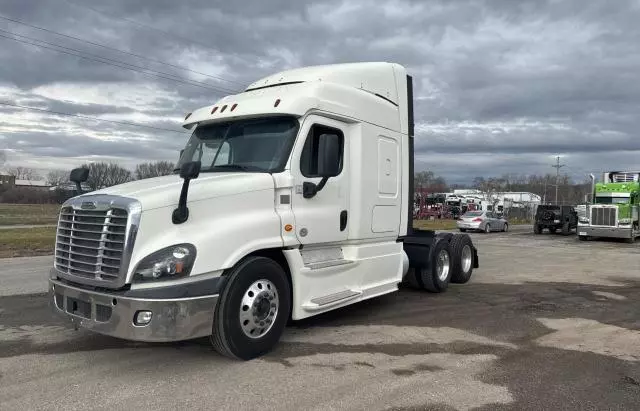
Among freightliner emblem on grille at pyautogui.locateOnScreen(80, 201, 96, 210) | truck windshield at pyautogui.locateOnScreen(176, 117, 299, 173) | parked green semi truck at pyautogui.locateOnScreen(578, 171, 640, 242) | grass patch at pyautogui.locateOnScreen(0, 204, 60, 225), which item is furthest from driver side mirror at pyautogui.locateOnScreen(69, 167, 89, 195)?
parked green semi truck at pyautogui.locateOnScreen(578, 171, 640, 242)

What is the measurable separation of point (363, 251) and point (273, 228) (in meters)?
1.84

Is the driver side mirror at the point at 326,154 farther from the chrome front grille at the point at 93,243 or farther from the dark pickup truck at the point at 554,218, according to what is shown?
the dark pickup truck at the point at 554,218

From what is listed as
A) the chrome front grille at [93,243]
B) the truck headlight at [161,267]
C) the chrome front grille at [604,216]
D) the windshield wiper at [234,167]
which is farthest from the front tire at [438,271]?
the chrome front grille at [604,216]

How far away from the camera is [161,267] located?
4.71 meters

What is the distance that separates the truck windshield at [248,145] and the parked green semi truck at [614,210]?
26.2m

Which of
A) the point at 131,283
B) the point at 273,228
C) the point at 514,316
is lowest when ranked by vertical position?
the point at 514,316

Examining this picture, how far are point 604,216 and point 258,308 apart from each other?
88.9 feet

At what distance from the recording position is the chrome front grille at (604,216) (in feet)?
90.0

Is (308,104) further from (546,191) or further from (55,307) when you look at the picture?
(546,191)

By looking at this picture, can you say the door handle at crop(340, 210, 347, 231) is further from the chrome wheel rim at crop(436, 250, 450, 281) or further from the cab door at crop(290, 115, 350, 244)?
the chrome wheel rim at crop(436, 250, 450, 281)

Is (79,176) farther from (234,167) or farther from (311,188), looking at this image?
(311,188)

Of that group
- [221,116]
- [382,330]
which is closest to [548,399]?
[382,330]

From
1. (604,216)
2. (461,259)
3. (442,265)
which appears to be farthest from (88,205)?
(604,216)

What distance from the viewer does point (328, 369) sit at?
515 centimetres
